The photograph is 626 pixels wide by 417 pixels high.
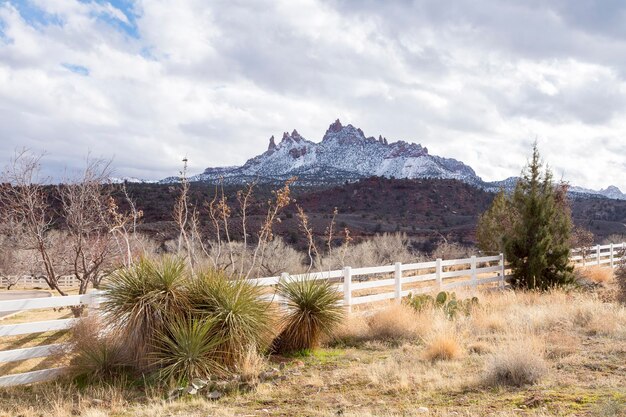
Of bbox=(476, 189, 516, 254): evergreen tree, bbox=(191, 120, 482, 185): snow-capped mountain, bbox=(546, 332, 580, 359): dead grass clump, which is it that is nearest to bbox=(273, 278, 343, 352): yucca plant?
bbox=(546, 332, 580, 359): dead grass clump

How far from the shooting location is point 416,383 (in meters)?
7.04

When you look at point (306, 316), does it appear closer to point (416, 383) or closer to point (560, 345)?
point (416, 383)

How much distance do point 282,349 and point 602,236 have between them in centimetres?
5989

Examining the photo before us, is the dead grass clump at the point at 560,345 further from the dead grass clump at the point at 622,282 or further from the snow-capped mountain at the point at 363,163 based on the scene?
the snow-capped mountain at the point at 363,163

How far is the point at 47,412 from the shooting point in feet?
20.6

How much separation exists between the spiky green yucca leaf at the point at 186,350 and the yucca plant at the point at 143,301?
163 millimetres

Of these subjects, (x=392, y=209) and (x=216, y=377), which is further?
(x=392, y=209)

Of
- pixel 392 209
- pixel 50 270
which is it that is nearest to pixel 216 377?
pixel 50 270

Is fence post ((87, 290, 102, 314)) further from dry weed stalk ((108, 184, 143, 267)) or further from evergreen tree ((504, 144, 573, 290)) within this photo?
evergreen tree ((504, 144, 573, 290))

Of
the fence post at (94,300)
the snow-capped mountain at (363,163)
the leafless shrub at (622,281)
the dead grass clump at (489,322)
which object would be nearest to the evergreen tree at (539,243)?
the leafless shrub at (622,281)

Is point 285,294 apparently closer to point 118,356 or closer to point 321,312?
point 321,312

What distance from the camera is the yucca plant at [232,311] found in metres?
7.66

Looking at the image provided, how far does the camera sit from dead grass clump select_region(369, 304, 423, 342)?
1017 centimetres

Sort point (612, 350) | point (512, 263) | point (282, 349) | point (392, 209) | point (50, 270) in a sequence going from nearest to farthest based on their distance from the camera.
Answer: point (612, 350), point (282, 349), point (50, 270), point (512, 263), point (392, 209)
